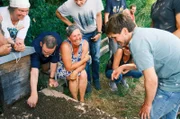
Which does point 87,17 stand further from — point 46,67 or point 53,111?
point 53,111

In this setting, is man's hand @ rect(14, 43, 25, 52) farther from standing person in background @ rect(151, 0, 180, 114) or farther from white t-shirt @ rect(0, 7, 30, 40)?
standing person in background @ rect(151, 0, 180, 114)

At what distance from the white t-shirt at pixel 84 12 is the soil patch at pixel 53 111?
1.52 meters

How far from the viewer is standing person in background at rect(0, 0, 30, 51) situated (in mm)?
3141

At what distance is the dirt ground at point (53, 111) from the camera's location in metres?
3.04

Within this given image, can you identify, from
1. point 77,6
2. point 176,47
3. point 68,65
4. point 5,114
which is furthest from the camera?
point 77,6

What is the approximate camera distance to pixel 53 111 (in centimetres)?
314

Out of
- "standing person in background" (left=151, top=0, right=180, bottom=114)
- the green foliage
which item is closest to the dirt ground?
"standing person in background" (left=151, top=0, right=180, bottom=114)

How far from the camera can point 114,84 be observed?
4.90m

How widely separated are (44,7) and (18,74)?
1976 mm

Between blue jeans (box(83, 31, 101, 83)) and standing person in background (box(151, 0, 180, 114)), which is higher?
standing person in background (box(151, 0, 180, 114))

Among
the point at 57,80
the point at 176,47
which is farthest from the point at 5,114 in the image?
the point at 176,47

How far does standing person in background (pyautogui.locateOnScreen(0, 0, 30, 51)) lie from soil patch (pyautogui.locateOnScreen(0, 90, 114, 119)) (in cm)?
75

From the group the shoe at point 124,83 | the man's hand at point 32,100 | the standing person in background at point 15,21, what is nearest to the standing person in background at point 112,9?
the shoe at point 124,83

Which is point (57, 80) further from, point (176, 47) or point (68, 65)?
point (176, 47)
